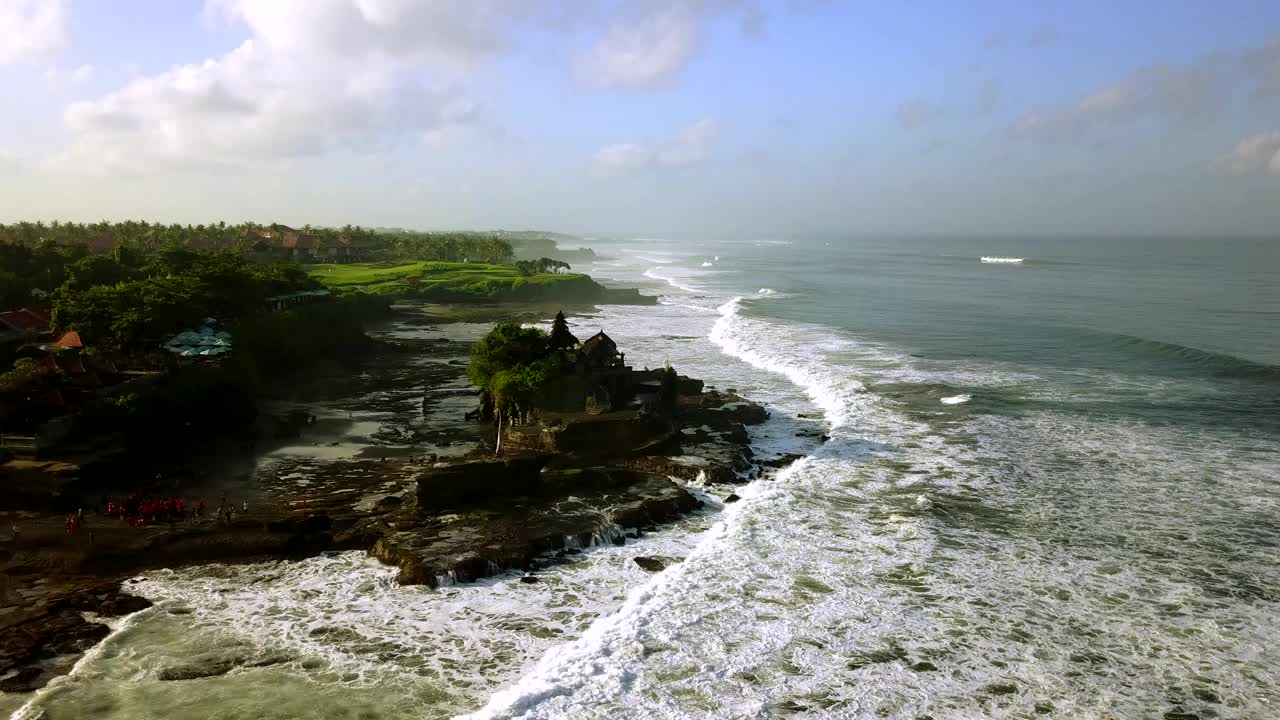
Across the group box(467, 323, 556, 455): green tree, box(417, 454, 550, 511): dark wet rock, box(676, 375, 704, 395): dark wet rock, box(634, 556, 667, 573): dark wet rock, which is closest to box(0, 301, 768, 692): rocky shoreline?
box(417, 454, 550, 511): dark wet rock

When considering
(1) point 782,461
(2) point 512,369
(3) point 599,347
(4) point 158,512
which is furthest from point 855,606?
(4) point 158,512

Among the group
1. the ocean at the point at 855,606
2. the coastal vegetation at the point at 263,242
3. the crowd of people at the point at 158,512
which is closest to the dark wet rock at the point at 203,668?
the ocean at the point at 855,606

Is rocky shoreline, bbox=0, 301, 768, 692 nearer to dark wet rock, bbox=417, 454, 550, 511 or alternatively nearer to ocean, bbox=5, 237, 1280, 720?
dark wet rock, bbox=417, 454, 550, 511

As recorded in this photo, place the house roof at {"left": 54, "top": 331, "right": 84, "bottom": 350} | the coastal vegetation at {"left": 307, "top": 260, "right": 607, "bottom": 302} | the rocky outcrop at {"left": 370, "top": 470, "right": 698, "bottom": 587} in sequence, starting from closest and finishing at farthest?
1. the rocky outcrop at {"left": 370, "top": 470, "right": 698, "bottom": 587}
2. the house roof at {"left": 54, "top": 331, "right": 84, "bottom": 350}
3. the coastal vegetation at {"left": 307, "top": 260, "right": 607, "bottom": 302}

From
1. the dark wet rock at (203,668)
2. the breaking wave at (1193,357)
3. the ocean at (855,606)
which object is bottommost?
the ocean at (855,606)

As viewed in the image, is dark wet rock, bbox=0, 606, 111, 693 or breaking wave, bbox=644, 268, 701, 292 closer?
dark wet rock, bbox=0, 606, 111, 693

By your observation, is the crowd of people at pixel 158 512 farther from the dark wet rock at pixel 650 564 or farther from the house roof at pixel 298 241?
the house roof at pixel 298 241
